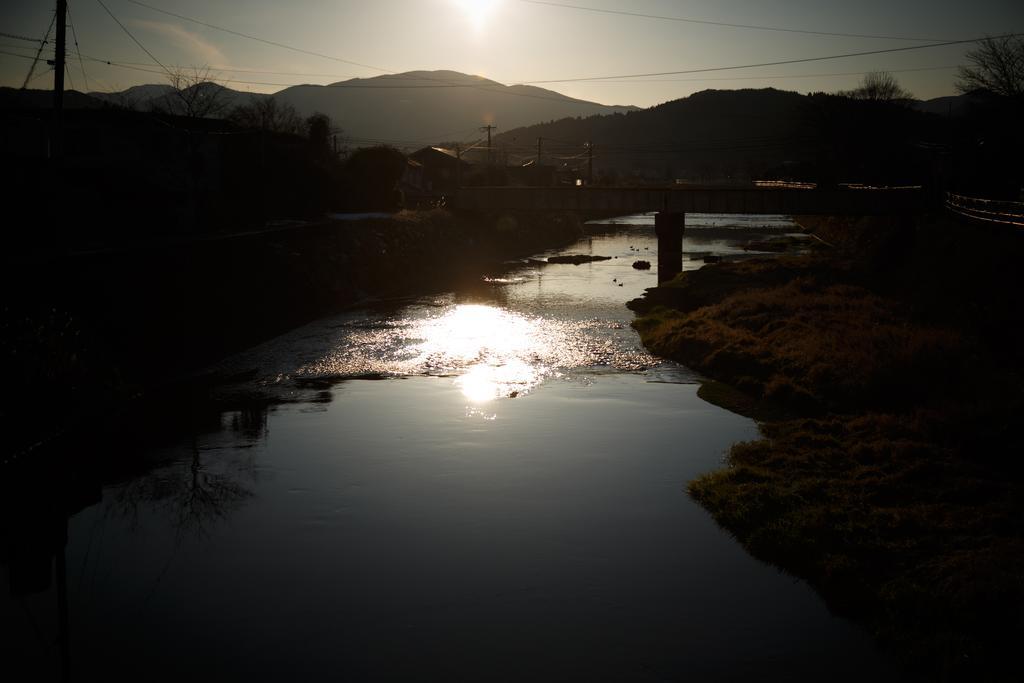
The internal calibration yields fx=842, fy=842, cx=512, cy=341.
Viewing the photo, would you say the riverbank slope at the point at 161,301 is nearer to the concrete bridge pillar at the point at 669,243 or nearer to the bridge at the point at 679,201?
the bridge at the point at 679,201

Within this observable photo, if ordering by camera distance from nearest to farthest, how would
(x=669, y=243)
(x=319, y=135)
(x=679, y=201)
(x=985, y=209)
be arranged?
(x=985, y=209) → (x=669, y=243) → (x=679, y=201) → (x=319, y=135)

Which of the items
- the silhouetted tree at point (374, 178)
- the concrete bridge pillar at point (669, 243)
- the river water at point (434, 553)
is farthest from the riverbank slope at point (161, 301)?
the concrete bridge pillar at point (669, 243)

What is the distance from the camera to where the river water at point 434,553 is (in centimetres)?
1371

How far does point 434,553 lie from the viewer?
17391 millimetres

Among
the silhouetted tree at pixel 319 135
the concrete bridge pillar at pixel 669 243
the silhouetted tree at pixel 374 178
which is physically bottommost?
the concrete bridge pillar at pixel 669 243

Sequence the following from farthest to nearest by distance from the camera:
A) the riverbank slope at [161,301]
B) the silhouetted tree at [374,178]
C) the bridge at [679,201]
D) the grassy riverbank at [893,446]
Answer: the silhouetted tree at [374,178] < the bridge at [679,201] < the riverbank slope at [161,301] < the grassy riverbank at [893,446]

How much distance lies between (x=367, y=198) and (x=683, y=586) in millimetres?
71920

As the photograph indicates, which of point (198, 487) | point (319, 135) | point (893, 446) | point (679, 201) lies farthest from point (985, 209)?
point (319, 135)

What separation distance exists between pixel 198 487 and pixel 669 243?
53.4 m

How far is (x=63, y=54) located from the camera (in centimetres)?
3584

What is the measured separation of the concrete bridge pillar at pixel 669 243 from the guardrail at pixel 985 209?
19884mm

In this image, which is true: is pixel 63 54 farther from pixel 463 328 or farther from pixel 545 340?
pixel 545 340

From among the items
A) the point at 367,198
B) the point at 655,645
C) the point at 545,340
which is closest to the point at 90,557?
the point at 655,645

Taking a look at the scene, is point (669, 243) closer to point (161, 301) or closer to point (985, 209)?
point (985, 209)
